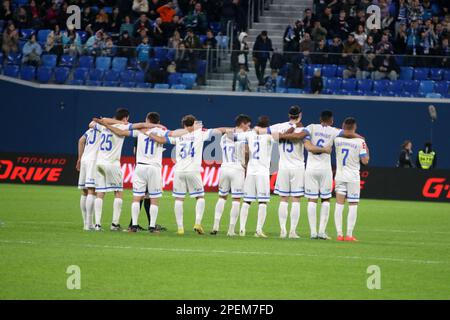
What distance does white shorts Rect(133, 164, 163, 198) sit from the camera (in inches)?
827

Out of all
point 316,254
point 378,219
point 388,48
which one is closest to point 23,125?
point 388,48

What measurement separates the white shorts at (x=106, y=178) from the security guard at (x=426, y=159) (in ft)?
58.5

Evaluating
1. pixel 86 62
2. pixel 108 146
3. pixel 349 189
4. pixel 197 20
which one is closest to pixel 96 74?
pixel 86 62

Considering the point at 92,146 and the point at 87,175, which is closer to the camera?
the point at 87,175

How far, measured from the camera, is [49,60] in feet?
129

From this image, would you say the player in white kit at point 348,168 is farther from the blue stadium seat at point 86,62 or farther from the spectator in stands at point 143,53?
the blue stadium seat at point 86,62

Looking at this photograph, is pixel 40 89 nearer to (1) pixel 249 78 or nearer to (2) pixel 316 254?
(1) pixel 249 78

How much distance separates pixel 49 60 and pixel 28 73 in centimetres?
157

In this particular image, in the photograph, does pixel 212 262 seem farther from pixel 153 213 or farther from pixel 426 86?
pixel 426 86

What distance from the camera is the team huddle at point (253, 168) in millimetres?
20797

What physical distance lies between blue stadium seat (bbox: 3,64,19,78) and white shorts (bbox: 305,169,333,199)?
71.5ft

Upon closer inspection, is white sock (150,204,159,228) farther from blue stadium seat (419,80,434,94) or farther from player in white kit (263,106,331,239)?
blue stadium seat (419,80,434,94)

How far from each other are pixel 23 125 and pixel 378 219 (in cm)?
1881

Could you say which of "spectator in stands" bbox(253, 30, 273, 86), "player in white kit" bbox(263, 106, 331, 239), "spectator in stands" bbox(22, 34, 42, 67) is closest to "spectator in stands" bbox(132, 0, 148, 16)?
"spectator in stands" bbox(22, 34, 42, 67)
